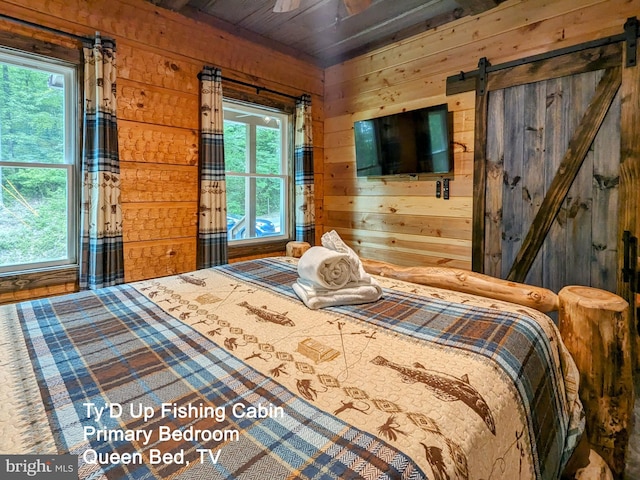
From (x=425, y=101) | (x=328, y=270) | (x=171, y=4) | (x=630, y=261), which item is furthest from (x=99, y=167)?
(x=630, y=261)

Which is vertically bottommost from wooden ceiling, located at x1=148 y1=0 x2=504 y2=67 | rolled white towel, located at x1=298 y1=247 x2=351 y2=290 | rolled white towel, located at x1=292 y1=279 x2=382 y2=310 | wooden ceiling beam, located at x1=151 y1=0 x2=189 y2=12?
rolled white towel, located at x1=292 y1=279 x2=382 y2=310

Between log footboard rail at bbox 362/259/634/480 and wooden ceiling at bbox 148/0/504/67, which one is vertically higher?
wooden ceiling at bbox 148/0/504/67

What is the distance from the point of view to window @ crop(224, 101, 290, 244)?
10.5ft

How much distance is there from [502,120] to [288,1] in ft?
5.62

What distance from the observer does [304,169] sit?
3471 mm

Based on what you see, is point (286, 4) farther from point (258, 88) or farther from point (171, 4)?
point (258, 88)

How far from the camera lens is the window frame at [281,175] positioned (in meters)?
3.19

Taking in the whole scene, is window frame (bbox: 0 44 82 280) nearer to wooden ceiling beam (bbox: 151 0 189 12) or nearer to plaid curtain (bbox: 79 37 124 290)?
plaid curtain (bbox: 79 37 124 290)

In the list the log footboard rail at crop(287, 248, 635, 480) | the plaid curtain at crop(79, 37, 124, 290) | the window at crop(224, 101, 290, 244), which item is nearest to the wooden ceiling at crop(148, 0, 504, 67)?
the window at crop(224, 101, 290, 244)

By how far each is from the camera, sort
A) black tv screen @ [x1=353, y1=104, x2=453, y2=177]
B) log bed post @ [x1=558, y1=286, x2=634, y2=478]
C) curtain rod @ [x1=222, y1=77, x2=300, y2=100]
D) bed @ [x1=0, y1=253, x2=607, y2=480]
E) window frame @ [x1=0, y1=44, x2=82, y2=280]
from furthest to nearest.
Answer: curtain rod @ [x1=222, y1=77, x2=300, y2=100] < black tv screen @ [x1=353, y1=104, x2=453, y2=177] < window frame @ [x1=0, y1=44, x2=82, y2=280] < log bed post @ [x1=558, y1=286, x2=634, y2=478] < bed @ [x1=0, y1=253, x2=607, y2=480]

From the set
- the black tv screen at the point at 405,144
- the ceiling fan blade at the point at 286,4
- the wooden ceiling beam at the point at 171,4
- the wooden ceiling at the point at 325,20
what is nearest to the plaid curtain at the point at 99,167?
the wooden ceiling beam at the point at 171,4

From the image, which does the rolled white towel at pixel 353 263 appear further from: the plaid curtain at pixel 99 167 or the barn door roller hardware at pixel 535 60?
the barn door roller hardware at pixel 535 60

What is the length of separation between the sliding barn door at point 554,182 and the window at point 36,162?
299 cm

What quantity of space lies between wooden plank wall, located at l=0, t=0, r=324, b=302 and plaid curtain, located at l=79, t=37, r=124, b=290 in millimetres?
140
